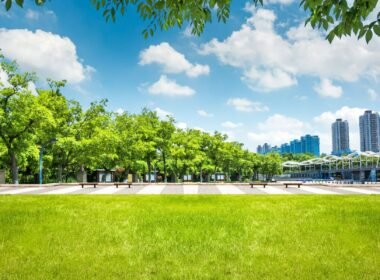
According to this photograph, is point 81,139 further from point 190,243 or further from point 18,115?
point 190,243

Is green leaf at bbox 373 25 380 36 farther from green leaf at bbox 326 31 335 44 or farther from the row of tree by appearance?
the row of tree

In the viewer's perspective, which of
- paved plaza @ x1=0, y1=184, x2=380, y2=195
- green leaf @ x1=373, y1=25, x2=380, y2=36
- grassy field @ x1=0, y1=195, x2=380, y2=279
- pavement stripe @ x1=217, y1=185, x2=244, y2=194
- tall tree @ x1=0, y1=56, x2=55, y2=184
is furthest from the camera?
tall tree @ x1=0, y1=56, x2=55, y2=184

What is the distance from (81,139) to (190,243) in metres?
36.3

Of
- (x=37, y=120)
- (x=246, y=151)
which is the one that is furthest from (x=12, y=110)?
(x=246, y=151)

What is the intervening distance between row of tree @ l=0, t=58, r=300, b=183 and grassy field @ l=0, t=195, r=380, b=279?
25.7m

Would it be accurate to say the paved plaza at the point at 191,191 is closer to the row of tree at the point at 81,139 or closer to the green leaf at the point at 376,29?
the row of tree at the point at 81,139

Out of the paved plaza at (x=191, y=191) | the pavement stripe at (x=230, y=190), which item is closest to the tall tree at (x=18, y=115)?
the paved plaza at (x=191, y=191)

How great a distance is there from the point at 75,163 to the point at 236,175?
172 feet

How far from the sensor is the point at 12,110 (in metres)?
34.8

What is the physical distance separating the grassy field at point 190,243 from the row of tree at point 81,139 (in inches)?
1011

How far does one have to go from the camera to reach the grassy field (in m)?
6.48

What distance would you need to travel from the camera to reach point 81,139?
4188 centimetres

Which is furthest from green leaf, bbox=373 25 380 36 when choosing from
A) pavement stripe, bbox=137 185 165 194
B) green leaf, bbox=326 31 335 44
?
pavement stripe, bbox=137 185 165 194

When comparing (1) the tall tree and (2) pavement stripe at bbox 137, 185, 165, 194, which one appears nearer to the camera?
(2) pavement stripe at bbox 137, 185, 165, 194
